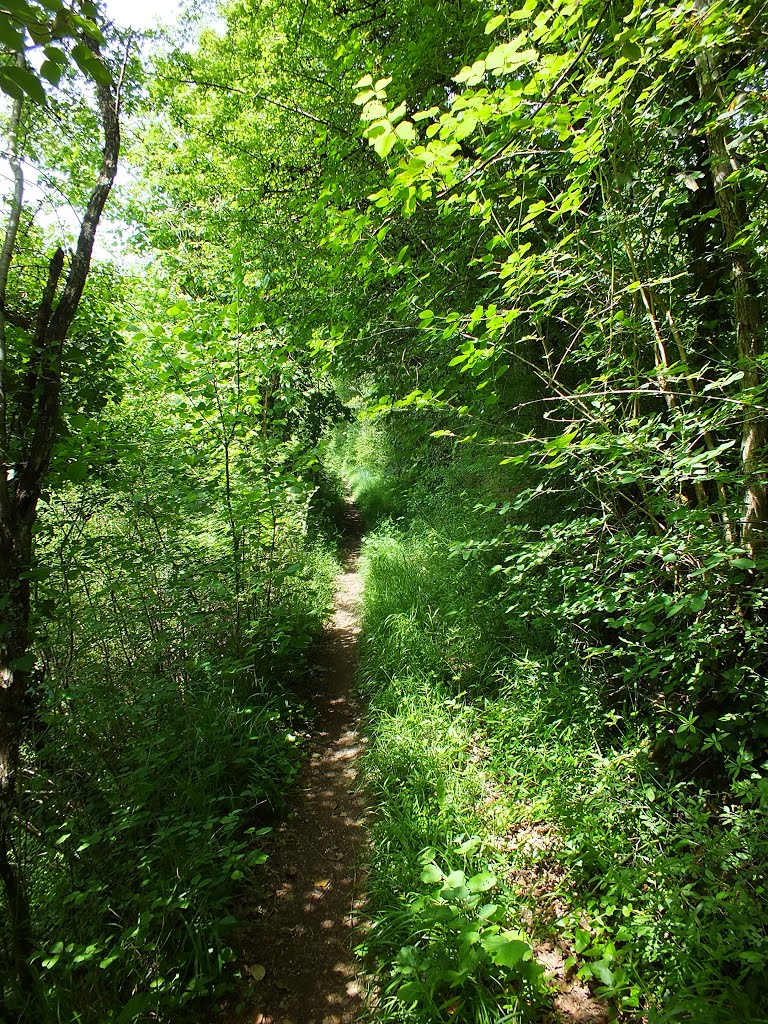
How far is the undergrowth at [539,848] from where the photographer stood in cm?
195

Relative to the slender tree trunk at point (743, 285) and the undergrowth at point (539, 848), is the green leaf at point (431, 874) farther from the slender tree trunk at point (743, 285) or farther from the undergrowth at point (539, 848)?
the slender tree trunk at point (743, 285)

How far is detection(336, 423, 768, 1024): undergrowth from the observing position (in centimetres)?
195

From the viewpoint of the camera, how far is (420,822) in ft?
9.96

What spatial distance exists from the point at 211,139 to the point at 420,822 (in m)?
9.51

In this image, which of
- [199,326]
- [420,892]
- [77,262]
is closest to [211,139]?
[199,326]

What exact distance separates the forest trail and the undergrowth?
0.20 meters

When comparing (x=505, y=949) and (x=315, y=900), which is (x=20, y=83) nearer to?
(x=505, y=949)

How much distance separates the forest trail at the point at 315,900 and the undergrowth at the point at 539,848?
0.20 m

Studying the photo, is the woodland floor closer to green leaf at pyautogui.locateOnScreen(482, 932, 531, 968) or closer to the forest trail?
the forest trail

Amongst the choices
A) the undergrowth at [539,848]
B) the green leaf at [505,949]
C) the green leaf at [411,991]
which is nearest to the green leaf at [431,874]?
the undergrowth at [539,848]

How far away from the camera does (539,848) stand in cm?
266

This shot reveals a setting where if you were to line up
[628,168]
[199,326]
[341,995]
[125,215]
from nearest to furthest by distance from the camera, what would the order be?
[341,995] → [628,168] → [199,326] → [125,215]

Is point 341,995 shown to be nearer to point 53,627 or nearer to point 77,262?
point 53,627

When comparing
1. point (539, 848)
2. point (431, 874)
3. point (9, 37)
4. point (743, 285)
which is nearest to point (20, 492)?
point (9, 37)
